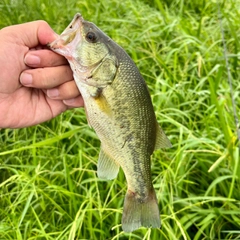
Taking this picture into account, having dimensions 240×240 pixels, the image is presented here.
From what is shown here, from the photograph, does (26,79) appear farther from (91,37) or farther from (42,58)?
(91,37)

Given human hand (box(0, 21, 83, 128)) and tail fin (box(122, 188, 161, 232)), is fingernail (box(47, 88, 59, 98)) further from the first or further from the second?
tail fin (box(122, 188, 161, 232))

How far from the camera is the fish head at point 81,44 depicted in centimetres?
143

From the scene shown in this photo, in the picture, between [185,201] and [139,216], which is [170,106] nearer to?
[185,201]

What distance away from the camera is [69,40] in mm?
1430

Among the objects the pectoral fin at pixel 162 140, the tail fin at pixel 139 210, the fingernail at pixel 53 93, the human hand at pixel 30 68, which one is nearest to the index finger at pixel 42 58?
the human hand at pixel 30 68

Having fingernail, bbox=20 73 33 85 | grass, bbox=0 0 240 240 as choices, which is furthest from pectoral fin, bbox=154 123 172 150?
fingernail, bbox=20 73 33 85

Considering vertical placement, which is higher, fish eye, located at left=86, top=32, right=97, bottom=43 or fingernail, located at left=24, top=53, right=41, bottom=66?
fish eye, located at left=86, top=32, right=97, bottom=43

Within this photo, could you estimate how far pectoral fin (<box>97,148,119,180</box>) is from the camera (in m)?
1.58

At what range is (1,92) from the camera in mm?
1660

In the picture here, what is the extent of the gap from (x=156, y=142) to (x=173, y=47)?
228 cm

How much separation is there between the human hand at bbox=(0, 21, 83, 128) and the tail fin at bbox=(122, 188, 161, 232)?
50 cm

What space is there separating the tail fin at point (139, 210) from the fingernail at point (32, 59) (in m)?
0.68

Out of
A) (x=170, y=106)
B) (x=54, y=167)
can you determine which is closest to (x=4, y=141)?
(x=54, y=167)

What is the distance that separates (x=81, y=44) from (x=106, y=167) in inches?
20.2
